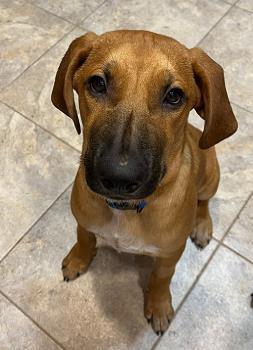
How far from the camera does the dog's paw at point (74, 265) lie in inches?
84.1

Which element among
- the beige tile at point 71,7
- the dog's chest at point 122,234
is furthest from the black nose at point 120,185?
the beige tile at point 71,7

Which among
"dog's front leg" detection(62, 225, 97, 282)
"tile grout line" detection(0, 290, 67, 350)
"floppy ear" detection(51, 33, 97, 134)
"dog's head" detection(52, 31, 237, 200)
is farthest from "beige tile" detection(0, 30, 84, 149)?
"dog's head" detection(52, 31, 237, 200)

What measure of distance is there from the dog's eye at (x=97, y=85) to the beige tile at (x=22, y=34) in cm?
161

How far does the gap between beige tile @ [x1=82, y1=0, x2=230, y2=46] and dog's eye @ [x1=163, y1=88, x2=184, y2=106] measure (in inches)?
68.1

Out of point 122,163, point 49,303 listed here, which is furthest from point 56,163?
point 122,163

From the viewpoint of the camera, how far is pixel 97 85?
1354 mm

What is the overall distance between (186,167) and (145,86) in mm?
469

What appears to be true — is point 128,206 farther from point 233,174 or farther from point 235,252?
point 233,174

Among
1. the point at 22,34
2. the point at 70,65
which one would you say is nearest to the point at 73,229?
the point at 70,65

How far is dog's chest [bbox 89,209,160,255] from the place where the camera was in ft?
5.42

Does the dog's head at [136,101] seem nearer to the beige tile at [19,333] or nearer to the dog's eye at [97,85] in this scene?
the dog's eye at [97,85]

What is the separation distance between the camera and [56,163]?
8.19ft

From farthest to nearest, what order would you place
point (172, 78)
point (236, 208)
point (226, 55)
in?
point (226, 55)
point (236, 208)
point (172, 78)

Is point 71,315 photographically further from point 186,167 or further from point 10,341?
point 186,167
